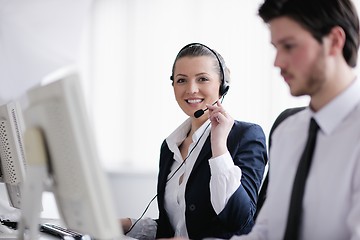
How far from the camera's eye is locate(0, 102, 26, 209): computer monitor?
1.64 m

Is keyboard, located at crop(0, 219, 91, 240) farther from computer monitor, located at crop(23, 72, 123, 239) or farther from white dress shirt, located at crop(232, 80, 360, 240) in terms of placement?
white dress shirt, located at crop(232, 80, 360, 240)

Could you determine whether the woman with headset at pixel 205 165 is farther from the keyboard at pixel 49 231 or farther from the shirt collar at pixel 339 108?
the shirt collar at pixel 339 108

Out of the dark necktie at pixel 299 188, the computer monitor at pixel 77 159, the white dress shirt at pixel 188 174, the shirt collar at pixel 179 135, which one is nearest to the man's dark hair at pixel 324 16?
the dark necktie at pixel 299 188

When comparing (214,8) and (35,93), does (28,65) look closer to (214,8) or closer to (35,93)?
(214,8)

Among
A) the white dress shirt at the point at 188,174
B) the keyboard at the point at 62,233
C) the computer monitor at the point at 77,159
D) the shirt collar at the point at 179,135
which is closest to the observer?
the computer monitor at the point at 77,159

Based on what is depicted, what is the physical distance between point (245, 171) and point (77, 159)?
979 millimetres

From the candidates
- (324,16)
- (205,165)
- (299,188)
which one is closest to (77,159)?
(299,188)

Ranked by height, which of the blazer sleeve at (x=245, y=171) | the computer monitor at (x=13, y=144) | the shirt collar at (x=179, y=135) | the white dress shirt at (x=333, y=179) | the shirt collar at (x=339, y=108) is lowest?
the white dress shirt at (x=333, y=179)

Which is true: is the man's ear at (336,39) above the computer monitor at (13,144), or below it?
below

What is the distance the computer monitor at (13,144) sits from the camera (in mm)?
1639

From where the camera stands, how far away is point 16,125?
1.65 m

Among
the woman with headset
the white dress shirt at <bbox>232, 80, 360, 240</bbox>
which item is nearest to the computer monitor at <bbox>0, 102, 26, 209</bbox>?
the woman with headset

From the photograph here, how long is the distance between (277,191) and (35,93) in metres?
0.65

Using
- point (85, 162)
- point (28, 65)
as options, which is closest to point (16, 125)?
point (85, 162)
